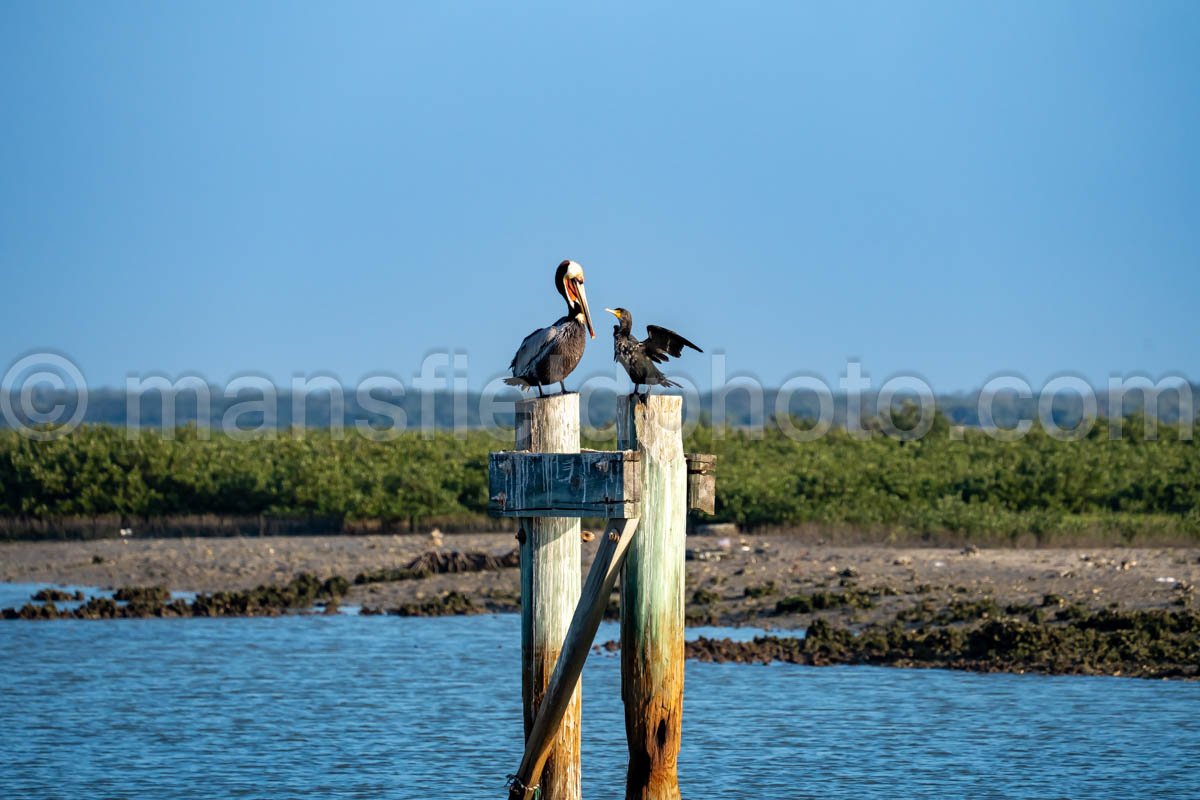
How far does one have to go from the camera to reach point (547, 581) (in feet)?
34.1

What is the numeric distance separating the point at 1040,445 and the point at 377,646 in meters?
20.2

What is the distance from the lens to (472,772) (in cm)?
1450

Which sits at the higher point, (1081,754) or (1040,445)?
(1040,445)

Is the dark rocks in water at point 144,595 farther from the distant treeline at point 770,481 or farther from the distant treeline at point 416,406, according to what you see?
the distant treeline at point 416,406

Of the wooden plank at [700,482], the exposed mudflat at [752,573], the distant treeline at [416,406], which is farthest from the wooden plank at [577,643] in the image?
the distant treeline at [416,406]

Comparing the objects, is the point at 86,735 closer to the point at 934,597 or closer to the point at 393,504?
the point at 934,597

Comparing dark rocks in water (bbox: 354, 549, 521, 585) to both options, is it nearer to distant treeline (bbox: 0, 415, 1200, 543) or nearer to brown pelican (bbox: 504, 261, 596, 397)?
distant treeline (bbox: 0, 415, 1200, 543)

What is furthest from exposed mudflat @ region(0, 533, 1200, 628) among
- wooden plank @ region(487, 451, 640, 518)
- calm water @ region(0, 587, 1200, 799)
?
wooden plank @ region(487, 451, 640, 518)

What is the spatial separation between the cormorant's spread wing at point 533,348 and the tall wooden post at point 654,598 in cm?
62

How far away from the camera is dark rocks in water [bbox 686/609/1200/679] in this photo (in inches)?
699

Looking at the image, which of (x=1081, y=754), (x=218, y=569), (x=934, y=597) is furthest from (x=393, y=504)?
(x=1081, y=754)

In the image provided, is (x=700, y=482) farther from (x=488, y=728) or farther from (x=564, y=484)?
(x=488, y=728)

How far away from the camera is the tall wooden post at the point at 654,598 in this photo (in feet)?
32.5

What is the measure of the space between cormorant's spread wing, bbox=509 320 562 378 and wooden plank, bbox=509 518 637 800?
114 centimetres
